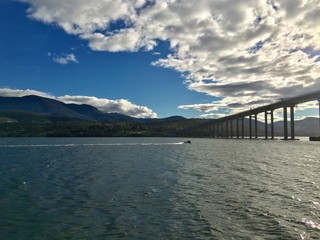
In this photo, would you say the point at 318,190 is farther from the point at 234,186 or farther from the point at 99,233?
the point at 99,233

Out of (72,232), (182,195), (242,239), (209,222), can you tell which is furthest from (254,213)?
(72,232)

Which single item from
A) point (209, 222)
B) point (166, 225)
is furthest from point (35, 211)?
point (209, 222)

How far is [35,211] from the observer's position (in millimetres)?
23406

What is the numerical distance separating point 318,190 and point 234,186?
791 centimetres

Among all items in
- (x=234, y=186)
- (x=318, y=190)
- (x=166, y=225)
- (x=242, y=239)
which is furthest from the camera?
(x=234, y=186)

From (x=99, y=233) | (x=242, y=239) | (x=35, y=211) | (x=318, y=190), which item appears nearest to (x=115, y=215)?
(x=99, y=233)

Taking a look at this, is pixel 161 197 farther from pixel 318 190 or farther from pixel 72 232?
pixel 318 190

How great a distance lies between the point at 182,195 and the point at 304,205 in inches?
392

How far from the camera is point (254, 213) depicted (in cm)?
2270

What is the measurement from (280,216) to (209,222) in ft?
16.9

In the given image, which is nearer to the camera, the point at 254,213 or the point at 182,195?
the point at 254,213

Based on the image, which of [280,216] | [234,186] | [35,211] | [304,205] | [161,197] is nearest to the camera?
[280,216]

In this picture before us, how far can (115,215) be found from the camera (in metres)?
22.1

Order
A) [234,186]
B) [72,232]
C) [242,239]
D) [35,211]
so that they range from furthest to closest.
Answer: [234,186]
[35,211]
[72,232]
[242,239]
